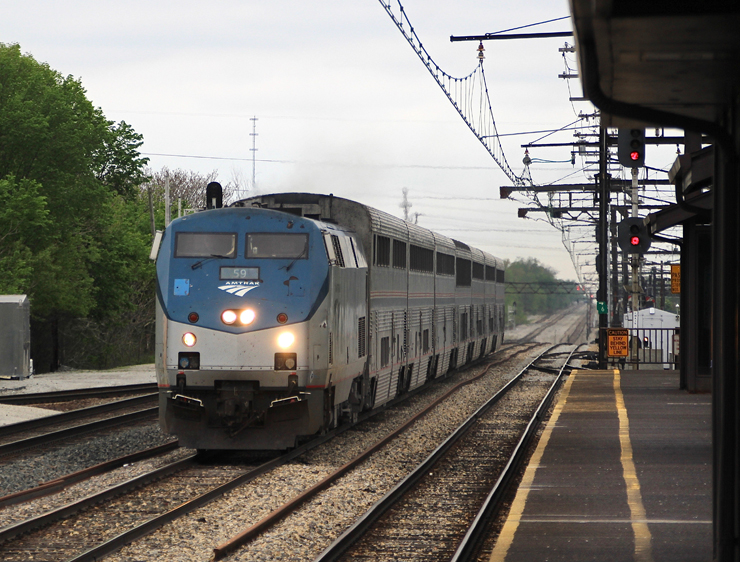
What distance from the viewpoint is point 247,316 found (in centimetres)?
1255

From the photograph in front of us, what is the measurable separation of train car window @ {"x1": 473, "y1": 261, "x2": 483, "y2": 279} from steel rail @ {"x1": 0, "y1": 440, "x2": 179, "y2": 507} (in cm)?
1741

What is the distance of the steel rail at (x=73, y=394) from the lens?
2223cm

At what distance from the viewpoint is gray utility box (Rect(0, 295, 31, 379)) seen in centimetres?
2667

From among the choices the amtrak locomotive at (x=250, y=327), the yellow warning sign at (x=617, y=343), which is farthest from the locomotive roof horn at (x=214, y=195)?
the yellow warning sign at (x=617, y=343)

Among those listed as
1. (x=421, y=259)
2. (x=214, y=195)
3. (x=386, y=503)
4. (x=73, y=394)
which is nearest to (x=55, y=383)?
(x=73, y=394)

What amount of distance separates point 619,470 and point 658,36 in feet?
25.4

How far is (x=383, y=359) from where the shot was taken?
58.0ft

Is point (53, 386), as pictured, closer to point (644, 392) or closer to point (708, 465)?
point (644, 392)

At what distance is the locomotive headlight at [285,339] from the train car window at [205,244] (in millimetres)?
1233

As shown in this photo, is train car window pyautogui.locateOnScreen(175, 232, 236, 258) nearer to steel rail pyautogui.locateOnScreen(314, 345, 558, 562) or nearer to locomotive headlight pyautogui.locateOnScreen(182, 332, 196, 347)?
locomotive headlight pyautogui.locateOnScreen(182, 332, 196, 347)

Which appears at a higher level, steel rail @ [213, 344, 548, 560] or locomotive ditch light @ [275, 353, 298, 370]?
Result: locomotive ditch light @ [275, 353, 298, 370]

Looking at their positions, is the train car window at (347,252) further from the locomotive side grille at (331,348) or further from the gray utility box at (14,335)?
the gray utility box at (14,335)

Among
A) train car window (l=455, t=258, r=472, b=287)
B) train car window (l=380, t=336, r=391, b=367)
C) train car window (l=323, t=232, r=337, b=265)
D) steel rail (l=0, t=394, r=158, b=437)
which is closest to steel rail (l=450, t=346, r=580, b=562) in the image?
train car window (l=380, t=336, r=391, b=367)

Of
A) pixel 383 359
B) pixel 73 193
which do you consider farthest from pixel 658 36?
pixel 73 193
